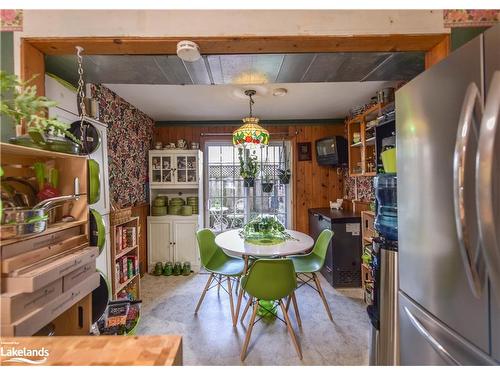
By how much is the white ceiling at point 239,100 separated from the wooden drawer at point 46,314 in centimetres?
219

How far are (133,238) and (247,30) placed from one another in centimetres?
251

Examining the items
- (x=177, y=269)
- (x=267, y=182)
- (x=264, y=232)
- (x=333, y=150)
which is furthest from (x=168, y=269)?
(x=333, y=150)

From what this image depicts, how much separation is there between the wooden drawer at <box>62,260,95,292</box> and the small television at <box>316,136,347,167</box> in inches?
135

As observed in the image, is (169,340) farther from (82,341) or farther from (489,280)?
(489,280)

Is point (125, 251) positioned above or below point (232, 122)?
below

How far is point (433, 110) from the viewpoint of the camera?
0.87 m

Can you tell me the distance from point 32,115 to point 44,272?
0.57 m

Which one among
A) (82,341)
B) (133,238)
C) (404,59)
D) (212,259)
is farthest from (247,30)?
(133,238)

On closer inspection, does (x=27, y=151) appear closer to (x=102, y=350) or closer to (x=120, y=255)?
(x=102, y=350)

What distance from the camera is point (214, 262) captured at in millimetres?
2758

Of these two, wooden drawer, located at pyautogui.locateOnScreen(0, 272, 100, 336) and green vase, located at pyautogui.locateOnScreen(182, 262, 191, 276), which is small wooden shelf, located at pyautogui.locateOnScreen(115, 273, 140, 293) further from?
wooden drawer, located at pyautogui.locateOnScreen(0, 272, 100, 336)

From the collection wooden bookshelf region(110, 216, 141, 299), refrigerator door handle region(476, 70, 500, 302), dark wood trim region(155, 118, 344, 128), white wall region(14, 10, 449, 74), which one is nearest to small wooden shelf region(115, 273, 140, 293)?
wooden bookshelf region(110, 216, 141, 299)

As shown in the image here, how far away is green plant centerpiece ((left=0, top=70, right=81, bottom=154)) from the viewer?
0.88m

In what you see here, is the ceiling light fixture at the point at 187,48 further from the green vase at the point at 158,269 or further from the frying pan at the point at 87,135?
the green vase at the point at 158,269
